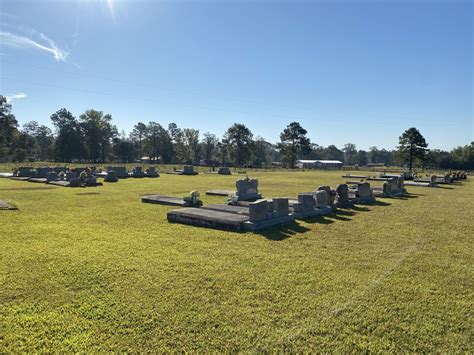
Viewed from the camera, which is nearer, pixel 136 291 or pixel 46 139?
pixel 136 291

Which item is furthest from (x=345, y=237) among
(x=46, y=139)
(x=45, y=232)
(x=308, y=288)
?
(x=46, y=139)

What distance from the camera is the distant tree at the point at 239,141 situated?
7256 cm

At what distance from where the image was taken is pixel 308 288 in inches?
184

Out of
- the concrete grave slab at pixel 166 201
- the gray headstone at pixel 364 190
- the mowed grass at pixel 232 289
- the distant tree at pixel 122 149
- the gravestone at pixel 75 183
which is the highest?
the distant tree at pixel 122 149

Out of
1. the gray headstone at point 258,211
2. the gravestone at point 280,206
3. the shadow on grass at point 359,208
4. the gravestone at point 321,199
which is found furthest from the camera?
the shadow on grass at point 359,208

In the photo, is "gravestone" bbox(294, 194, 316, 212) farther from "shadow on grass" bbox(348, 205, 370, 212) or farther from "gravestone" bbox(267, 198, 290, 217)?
"shadow on grass" bbox(348, 205, 370, 212)

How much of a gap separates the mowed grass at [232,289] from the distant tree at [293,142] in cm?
6402

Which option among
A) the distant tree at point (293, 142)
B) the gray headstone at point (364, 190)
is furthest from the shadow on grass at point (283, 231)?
the distant tree at point (293, 142)

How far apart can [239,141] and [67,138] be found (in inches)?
1477

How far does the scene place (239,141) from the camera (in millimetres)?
72688

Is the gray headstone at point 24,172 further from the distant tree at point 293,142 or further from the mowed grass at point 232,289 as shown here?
the distant tree at point 293,142

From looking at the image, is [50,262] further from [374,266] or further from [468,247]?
[468,247]

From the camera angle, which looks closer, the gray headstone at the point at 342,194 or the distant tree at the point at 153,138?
the gray headstone at the point at 342,194

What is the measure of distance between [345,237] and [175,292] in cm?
487
